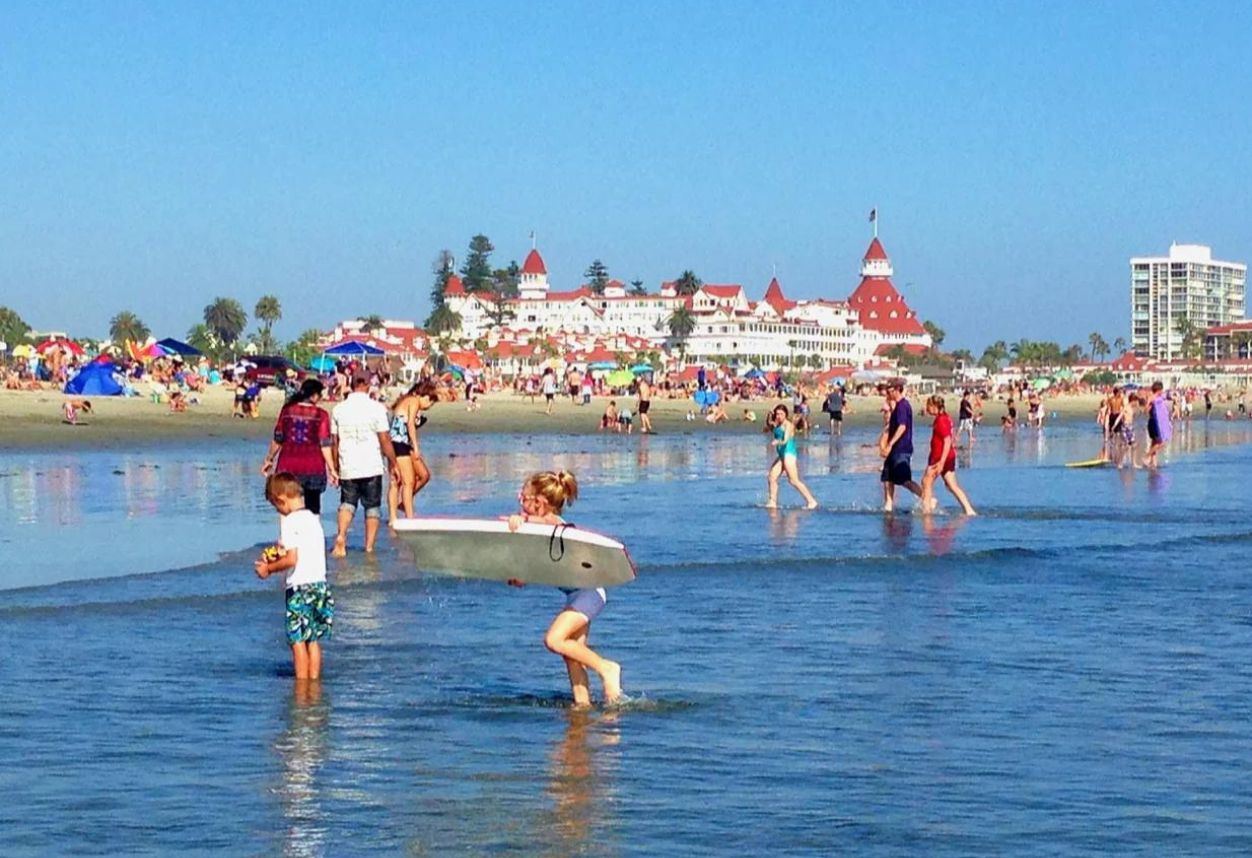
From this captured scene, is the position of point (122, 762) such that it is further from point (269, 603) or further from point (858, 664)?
point (269, 603)

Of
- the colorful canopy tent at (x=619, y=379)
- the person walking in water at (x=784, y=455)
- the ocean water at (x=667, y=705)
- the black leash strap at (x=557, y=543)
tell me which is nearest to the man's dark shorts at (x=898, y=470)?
the person walking in water at (x=784, y=455)

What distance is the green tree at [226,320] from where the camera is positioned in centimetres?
17200

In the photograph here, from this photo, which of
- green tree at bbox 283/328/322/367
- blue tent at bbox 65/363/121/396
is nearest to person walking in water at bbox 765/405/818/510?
blue tent at bbox 65/363/121/396

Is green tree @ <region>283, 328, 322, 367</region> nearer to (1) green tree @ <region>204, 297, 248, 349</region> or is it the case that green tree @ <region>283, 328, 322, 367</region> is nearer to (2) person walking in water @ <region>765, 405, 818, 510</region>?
(1) green tree @ <region>204, 297, 248, 349</region>

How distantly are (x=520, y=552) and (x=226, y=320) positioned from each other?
6599 inches

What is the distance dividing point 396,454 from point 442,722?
8.26 m

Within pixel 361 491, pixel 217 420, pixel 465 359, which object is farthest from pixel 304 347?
pixel 361 491

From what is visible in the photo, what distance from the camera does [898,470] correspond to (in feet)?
68.3

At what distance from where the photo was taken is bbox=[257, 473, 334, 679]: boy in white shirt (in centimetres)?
934

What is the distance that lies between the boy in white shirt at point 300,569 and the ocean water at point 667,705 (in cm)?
23

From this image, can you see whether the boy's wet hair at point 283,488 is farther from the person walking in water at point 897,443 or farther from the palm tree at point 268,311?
the palm tree at point 268,311

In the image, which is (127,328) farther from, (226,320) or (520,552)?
(520,552)

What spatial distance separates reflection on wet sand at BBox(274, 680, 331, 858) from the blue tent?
159 feet

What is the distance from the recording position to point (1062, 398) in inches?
5458
